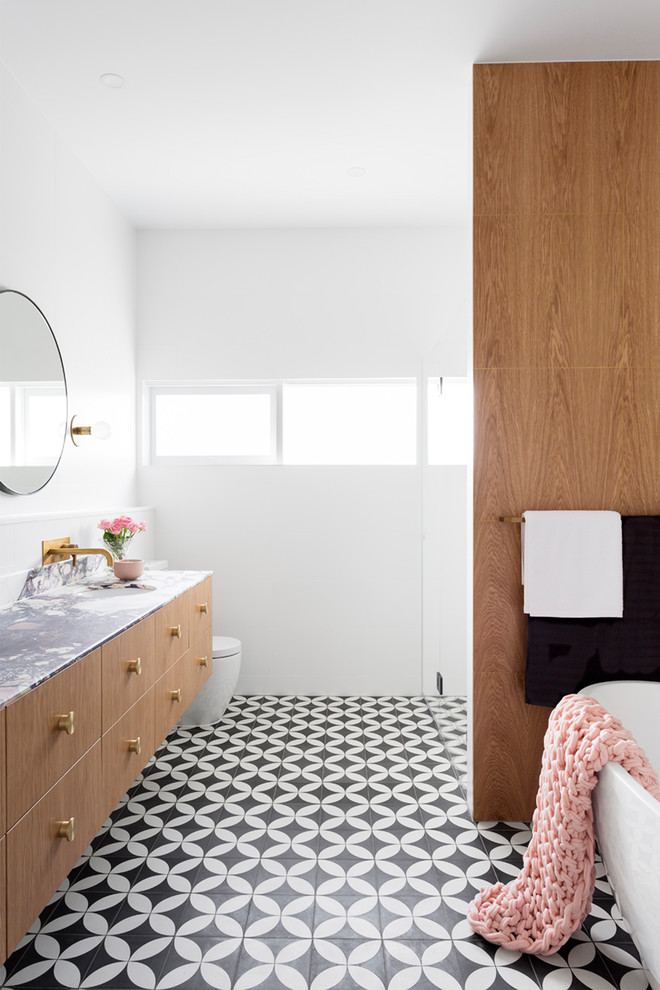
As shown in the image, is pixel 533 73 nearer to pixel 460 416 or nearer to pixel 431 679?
pixel 460 416

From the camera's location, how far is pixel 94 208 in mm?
3162

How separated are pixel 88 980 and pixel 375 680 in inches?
89.5

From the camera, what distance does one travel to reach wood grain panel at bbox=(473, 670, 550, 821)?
2361mm

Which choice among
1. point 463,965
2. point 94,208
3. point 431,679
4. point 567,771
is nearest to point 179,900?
point 463,965

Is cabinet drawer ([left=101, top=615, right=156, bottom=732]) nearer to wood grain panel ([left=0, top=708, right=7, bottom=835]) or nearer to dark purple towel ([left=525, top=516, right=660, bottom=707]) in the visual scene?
wood grain panel ([left=0, top=708, right=7, bottom=835])

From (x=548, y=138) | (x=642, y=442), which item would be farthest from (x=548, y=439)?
(x=548, y=138)

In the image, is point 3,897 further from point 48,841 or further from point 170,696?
point 170,696

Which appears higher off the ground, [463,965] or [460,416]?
[460,416]

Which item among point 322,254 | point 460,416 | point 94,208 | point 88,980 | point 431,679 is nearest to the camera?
point 88,980

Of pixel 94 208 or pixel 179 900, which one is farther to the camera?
pixel 94 208

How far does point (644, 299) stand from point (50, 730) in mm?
2222

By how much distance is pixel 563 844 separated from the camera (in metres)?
1.67

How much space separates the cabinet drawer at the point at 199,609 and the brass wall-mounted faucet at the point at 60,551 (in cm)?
36

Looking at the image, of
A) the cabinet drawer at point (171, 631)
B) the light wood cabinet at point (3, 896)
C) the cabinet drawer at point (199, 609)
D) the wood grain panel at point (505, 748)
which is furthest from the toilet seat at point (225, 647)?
the light wood cabinet at point (3, 896)
